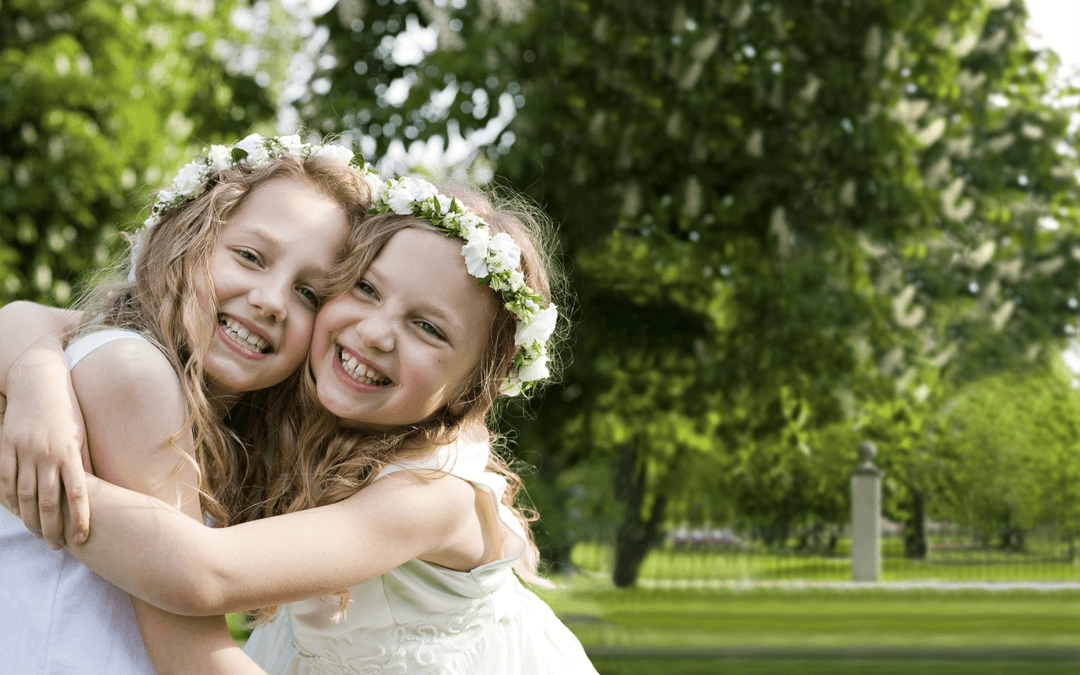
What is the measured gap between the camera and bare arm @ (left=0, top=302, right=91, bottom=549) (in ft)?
4.28

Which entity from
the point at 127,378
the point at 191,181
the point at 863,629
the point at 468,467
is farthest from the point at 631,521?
the point at 127,378

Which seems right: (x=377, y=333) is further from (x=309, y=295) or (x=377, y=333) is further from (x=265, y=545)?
(x=265, y=545)

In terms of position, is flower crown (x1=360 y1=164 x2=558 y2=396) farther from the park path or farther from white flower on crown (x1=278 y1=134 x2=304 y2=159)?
the park path

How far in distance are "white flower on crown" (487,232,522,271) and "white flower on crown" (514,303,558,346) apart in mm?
113

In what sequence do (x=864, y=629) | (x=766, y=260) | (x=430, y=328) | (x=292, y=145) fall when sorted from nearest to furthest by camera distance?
(x=430, y=328) < (x=292, y=145) < (x=766, y=260) < (x=864, y=629)

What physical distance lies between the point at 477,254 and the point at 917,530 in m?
6.17

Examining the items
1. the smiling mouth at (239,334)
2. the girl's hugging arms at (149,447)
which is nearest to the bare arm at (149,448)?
the girl's hugging arms at (149,447)

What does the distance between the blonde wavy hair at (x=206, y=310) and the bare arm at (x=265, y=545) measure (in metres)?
0.14

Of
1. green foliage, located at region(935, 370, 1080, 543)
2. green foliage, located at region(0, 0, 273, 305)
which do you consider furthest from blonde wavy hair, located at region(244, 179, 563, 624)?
green foliage, located at region(0, 0, 273, 305)

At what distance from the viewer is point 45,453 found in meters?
1.31

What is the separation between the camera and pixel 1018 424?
6715 mm

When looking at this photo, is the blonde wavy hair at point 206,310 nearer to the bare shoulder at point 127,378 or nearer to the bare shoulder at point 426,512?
the bare shoulder at point 127,378

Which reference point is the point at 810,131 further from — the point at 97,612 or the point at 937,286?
the point at 97,612

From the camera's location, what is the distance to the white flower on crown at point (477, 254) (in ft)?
5.60
